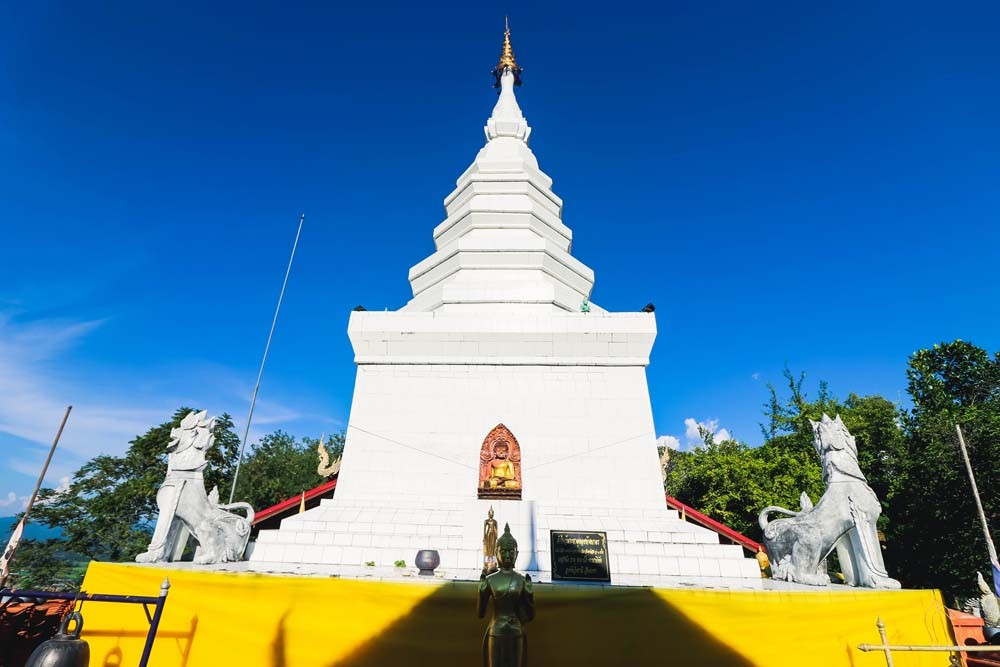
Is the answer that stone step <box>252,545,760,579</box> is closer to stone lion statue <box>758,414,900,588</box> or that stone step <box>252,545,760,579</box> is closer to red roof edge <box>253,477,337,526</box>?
stone lion statue <box>758,414,900,588</box>

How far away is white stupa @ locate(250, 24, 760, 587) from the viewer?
9.12 meters

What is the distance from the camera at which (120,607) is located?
6.14 metres

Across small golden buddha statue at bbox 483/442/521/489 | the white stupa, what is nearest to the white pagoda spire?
the white stupa

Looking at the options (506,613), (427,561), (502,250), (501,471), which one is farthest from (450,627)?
(502,250)

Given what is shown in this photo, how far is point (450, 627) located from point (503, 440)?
5704 mm

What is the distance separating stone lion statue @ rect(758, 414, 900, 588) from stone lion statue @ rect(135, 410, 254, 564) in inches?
401

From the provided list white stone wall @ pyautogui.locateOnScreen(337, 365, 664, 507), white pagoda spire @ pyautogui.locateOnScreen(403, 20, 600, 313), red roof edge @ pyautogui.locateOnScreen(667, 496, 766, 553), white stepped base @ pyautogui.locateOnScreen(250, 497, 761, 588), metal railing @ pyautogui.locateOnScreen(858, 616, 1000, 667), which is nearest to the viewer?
metal railing @ pyautogui.locateOnScreen(858, 616, 1000, 667)

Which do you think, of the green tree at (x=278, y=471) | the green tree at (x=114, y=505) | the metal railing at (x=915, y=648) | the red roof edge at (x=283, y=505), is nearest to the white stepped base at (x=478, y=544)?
the red roof edge at (x=283, y=505)

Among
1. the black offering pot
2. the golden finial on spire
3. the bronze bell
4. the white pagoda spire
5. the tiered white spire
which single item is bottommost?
the bronze bell

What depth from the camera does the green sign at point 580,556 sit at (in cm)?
805

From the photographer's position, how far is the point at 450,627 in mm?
5809

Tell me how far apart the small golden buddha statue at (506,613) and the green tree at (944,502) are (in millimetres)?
20485

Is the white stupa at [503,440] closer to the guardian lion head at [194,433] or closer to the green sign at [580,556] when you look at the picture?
the green sign at [580,556]

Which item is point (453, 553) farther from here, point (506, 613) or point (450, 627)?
point (506, 613)
